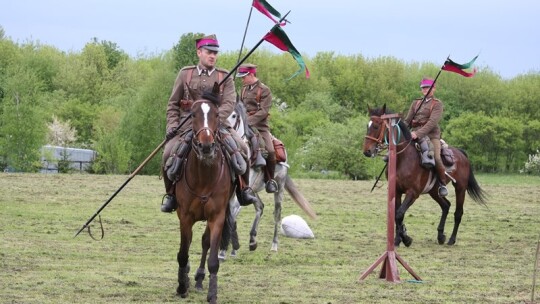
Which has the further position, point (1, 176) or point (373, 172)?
point (373, 172)

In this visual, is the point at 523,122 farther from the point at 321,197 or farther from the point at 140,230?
the point at 140,230

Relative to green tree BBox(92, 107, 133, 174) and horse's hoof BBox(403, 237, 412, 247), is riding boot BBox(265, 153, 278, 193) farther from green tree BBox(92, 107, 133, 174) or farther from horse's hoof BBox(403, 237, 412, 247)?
green tree BBox(92, 107, 133, 174)

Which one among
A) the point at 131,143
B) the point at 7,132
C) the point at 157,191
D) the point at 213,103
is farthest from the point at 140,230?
the point at 131,143

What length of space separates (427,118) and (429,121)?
167 mm

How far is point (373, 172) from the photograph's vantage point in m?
49.7

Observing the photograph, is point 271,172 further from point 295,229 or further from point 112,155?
point 112,155

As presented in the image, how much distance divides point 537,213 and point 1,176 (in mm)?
17104

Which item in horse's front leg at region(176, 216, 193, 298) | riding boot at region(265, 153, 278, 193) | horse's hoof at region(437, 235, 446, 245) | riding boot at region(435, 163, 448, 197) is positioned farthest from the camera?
riding boot at region(435, 163, 448, 197)

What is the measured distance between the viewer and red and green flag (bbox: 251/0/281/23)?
11.5 metres

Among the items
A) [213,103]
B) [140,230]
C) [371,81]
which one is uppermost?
[371,81]

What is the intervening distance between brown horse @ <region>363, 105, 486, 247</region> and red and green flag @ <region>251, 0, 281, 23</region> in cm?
434

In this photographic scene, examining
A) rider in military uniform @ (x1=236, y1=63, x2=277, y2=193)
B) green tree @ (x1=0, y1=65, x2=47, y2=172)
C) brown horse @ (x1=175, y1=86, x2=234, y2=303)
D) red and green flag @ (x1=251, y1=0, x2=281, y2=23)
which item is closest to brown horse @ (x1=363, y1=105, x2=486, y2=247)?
rider in military uniform @ (x1=236, y1=63, x2=277, y2=193)

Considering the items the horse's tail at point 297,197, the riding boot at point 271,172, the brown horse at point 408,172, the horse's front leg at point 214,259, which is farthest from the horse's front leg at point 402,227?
the horse's front leg at point 214,259

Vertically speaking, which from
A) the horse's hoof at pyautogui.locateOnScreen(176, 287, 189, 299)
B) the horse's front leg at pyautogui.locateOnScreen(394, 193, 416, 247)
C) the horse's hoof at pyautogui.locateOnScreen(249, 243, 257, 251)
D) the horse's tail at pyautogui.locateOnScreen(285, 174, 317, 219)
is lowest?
the horse's hoof at pyautogui.locateOnScreen(176, 287, 189, 299)
